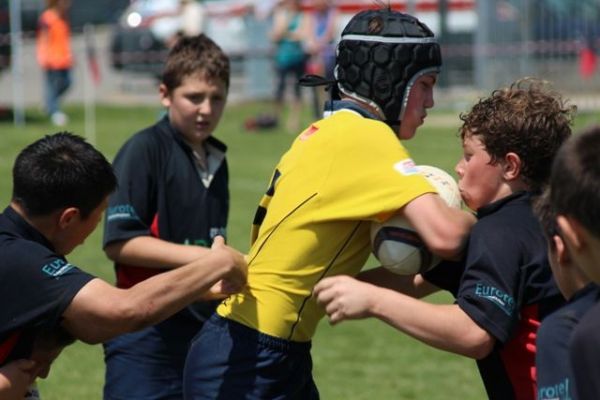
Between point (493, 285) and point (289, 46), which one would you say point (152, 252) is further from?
point (289, 46)

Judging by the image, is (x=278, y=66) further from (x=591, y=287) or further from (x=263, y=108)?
(x=591, y=287)

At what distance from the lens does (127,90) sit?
96.9ft

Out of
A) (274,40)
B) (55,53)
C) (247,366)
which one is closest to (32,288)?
(247,366)

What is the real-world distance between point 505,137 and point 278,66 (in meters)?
19.2

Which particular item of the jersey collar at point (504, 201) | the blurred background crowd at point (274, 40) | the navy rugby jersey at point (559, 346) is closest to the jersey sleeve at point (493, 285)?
the jersey collar at point (504, 201)

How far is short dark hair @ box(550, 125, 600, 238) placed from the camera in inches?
122

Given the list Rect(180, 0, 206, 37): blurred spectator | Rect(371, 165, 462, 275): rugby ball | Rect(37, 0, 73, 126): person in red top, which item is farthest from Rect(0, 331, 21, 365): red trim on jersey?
Rect(37, 0, 73, 126): person in red top

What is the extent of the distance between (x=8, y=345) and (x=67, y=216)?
1.59 feet

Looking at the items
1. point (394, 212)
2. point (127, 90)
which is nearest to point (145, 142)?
point (394, 212)

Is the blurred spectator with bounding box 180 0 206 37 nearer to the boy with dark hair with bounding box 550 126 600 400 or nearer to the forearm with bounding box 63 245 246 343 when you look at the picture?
the forearm with bounding box 63 245 246 343

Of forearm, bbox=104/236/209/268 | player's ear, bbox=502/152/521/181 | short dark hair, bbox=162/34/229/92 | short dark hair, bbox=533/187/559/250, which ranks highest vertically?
short dark hair, bbox=162/34/229/92

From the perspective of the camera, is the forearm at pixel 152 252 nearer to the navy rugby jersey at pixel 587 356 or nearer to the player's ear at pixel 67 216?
the player's ear at pixel 67 216

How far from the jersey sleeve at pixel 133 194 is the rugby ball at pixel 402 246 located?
1865 millimetres

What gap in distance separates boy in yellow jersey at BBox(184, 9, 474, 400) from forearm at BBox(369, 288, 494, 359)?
1.11 ft
